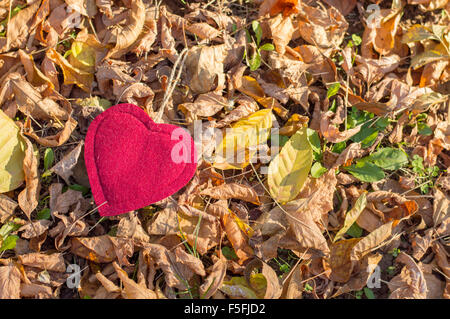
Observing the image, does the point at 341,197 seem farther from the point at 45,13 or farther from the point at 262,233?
the point at 45,13

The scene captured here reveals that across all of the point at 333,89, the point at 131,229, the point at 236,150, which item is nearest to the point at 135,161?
the point at 131,229

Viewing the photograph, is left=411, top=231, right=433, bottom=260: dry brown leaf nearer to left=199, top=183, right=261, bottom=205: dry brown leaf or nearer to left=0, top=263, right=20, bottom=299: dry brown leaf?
left=199, top=183, right=261, bottom=205: dry brown leaf

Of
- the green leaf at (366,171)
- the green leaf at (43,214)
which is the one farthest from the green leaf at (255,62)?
the green leaf at (43,214)

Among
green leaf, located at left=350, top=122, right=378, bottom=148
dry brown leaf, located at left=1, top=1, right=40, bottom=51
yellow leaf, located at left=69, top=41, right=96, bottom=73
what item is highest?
dry brown leaf, located at left=1, top=1, right=40, bottom=51

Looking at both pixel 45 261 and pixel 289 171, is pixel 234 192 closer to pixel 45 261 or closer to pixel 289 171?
pixel 289 171

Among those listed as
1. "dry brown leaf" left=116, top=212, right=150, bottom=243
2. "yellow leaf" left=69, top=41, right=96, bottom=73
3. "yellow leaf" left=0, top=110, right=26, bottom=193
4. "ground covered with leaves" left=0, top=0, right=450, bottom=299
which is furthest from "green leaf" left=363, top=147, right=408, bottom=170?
"yellow leaf" left=0, top=110, right=26, bottom=193
